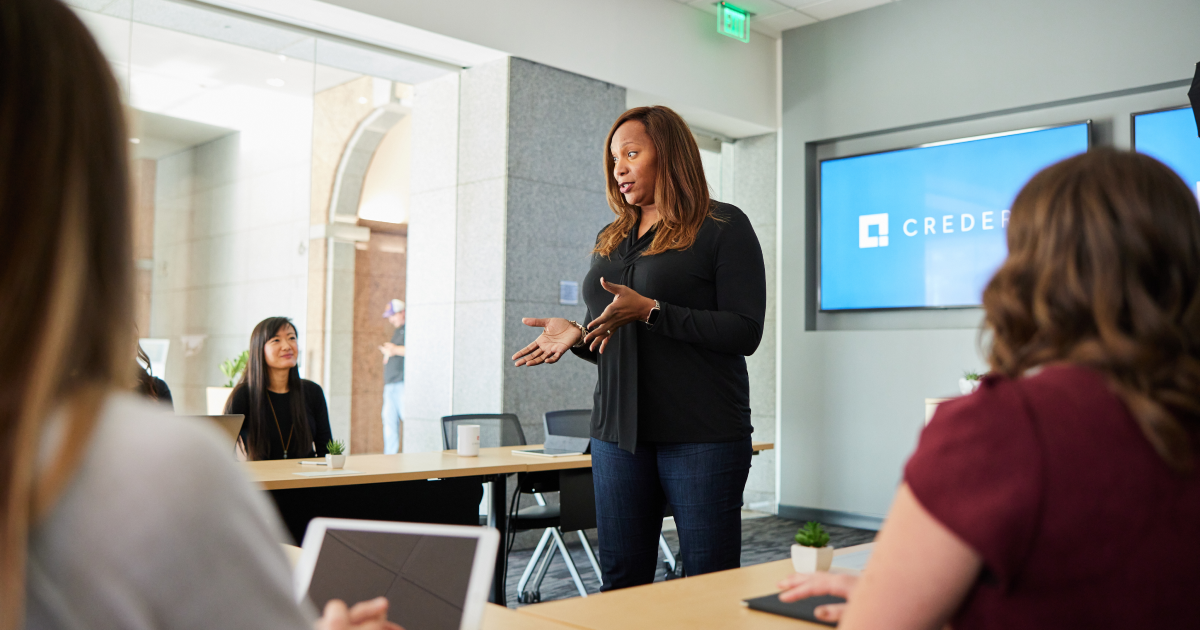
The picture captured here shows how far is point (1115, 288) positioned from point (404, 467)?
259cm

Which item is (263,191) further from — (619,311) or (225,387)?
(619,311)

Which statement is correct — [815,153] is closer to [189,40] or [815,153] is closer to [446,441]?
[446,441]

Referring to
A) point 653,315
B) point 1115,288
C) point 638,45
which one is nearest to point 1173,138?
point 638,45

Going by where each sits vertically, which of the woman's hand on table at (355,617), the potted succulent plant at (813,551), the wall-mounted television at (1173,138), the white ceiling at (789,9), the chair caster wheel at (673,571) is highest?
the white ceiling at (789,9)

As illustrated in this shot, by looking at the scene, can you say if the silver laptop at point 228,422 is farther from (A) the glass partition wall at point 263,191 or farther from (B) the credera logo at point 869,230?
(B) the credera logo at point 869,230

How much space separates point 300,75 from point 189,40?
601 mm

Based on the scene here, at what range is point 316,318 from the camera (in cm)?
519

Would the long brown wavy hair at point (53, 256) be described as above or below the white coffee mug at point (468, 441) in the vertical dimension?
above

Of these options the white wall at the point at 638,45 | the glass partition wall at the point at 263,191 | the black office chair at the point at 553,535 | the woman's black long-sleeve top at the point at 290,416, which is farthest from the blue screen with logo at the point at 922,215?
the woman's black long-sleeve top at the point at 290,416

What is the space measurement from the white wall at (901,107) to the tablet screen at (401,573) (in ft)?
14.6

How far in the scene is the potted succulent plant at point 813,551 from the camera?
131cm

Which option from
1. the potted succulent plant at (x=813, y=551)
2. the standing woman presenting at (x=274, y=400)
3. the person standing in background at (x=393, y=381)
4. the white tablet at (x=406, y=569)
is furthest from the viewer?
the person standing in background at (x=393, y=381)

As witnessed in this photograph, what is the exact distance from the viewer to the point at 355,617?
798 mm

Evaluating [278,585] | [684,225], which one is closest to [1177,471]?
[278,585]
